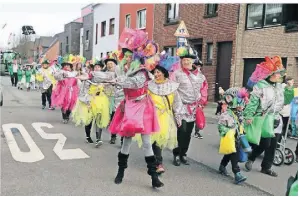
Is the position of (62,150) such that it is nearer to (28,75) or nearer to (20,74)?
(28,75)

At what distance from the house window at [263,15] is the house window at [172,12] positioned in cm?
530

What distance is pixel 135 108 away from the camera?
4914 mm

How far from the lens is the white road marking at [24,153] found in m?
6.25

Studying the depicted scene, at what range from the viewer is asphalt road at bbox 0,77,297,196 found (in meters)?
4.86

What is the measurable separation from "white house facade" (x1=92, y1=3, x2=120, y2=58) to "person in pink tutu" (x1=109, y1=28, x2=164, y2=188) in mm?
22860

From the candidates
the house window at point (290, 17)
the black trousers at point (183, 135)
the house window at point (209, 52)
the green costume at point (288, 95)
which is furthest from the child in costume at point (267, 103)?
the house window at point (209, 52)

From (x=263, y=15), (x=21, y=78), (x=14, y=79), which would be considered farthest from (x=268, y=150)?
(x=14, y=79)

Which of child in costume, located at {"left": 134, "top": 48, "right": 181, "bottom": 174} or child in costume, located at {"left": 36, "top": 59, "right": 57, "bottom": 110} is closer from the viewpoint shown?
child in costume, located at {"left": 134, "top": 48, "right": 181, "bottom": 174}

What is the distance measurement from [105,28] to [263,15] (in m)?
18.5

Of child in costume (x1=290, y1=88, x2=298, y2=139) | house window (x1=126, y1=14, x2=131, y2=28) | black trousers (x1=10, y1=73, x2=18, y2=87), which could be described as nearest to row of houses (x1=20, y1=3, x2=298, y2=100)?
house window (x1=126, y1=14, x2=131, y2=28)

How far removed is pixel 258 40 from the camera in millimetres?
14438

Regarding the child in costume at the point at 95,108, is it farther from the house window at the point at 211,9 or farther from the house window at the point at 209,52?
the house window at the point at 209,52

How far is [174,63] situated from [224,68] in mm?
10976

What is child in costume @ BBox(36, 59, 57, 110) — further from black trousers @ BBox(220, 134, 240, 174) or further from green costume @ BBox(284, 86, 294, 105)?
black trousers @ BBox(220, 134, 240, 174)
